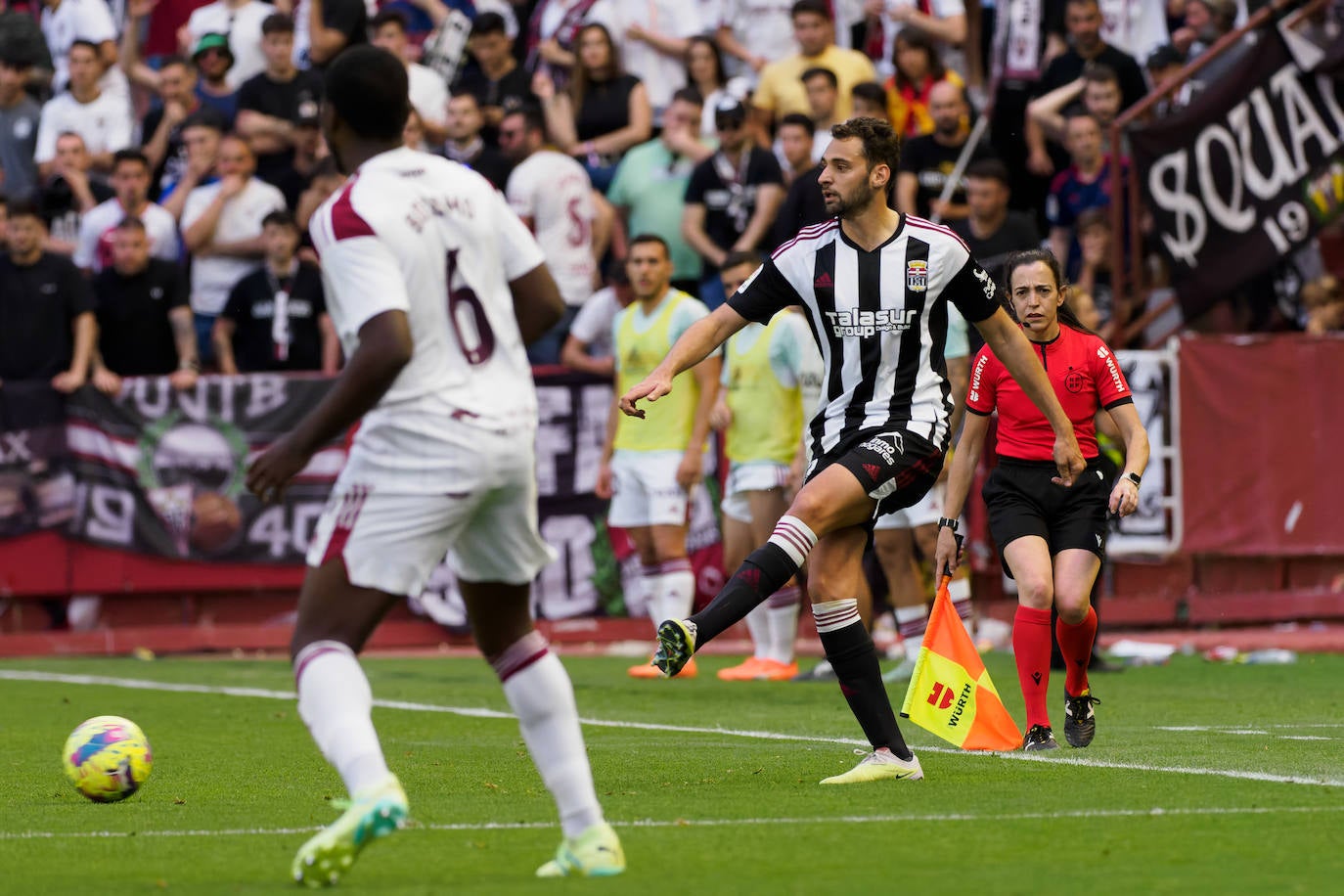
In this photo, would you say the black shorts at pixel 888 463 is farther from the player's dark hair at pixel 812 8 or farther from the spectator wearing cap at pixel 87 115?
the spectator wearing cap at pixel 87 115

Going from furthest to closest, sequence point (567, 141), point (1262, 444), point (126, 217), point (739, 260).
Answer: point (567, 141) < point (126, 217) < point (1262, 444) < point (739, 260)

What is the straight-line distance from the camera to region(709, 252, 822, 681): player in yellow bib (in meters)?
13.6

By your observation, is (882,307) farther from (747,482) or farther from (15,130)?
(15,130)

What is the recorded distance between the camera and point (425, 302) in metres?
5.39

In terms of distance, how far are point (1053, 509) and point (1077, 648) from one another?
0.62 metres

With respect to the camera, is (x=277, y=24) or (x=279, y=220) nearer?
(x=279, y=220)

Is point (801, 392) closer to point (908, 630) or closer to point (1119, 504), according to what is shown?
point (908, 630)

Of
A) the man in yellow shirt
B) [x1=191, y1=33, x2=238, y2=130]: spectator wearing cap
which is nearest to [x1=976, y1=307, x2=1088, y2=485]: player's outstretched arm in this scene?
the man in yellow shirt

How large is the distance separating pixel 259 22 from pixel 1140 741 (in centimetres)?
1223

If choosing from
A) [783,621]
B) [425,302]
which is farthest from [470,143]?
[425,302]

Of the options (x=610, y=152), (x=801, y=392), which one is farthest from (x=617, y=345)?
(x=610, y=152)

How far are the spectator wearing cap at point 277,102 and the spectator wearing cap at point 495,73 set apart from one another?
1.39m

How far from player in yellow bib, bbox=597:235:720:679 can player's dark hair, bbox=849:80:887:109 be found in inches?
88.3

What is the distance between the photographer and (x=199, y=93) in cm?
1880
